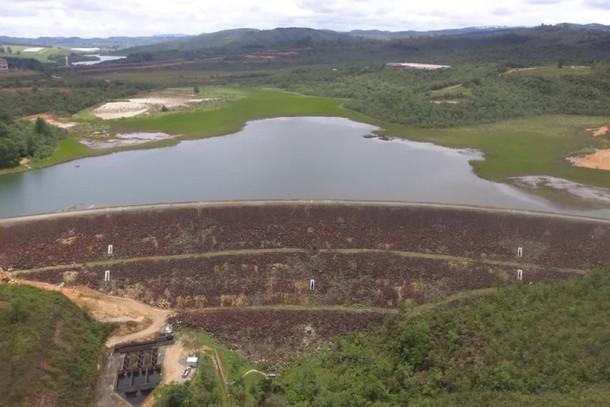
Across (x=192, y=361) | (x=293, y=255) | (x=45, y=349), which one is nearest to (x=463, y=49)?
(x=293, y=255)

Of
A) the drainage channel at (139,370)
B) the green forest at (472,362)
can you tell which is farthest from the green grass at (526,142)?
the drainage channel at (139,370)

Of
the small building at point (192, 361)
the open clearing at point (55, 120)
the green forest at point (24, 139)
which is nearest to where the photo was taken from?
the small building at point (192, 361)

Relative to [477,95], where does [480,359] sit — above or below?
below

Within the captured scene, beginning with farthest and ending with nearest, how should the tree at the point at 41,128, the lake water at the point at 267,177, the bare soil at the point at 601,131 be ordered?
the bare soil at the point at 601,131 < the tree at the point at 41,128 < the lake water at the point at 267,177

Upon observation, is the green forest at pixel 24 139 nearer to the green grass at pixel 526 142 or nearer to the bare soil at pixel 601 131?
the green grass at pixel 526 142

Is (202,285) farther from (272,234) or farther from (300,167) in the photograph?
(300,167)

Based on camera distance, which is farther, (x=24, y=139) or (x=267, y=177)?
(x=24, y=139)

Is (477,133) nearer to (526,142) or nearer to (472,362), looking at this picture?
(526,142)
